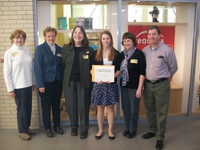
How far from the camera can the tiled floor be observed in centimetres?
320

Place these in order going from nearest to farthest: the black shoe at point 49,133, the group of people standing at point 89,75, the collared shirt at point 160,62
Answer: the collared shirt at point 160,62
the group of people standing at point 89,75
the black shoe at point 49,133

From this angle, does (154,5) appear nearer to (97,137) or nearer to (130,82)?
(130,82)

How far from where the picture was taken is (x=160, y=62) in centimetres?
302

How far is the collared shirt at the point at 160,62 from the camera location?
3018 millimetres

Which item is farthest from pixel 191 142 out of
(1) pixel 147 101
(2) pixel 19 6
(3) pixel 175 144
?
(2) pixel 19 6

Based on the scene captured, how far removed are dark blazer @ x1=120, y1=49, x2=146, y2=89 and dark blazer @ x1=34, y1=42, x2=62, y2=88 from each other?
43.1 inches

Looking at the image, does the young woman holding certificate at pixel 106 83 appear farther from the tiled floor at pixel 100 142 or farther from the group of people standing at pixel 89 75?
the tiled floor at pixel 100 142

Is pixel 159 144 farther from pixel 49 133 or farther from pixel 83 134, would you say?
pixel 49 133

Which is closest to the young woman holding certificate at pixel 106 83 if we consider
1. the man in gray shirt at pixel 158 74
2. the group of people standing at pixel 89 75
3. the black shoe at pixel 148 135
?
the group of people standing at pixel 89 75

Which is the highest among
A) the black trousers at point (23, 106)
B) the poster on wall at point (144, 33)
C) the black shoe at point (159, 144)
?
the poster on wall at point (144, 33)

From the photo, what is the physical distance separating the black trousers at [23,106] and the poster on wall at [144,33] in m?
2.12

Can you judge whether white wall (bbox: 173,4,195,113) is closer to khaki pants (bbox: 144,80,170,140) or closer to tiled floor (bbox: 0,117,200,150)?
tiled floor (bbox: 0,117,200,150)

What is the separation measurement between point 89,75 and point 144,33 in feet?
4.97

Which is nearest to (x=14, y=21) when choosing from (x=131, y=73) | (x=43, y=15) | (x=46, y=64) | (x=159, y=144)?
(x=43, y=15)
